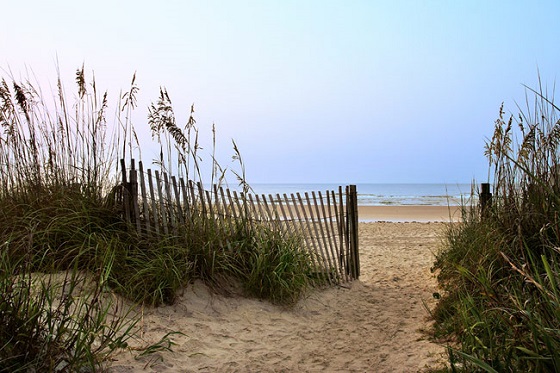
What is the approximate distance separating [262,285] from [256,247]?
17.2 inches

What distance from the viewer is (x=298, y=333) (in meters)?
4.71

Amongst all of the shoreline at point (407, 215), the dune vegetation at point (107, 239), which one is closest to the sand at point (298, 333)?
the dune vegetation at point (107, 239)

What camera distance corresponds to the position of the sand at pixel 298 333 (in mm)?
3918

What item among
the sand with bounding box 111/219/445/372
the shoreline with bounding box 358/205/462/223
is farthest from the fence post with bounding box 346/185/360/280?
the shoreline with bounding box 358/205/462/223

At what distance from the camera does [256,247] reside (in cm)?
545

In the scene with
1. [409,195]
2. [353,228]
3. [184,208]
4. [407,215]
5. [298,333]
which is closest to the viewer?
[298,333]

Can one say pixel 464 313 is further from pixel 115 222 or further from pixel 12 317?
pixel 115 222

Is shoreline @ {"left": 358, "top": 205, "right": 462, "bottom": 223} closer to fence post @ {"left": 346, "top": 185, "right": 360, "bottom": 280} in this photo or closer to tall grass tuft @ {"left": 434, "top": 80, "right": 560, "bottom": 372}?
fence post @ {"left": 346, "top": 185, "right": 360, "bottom": 280}

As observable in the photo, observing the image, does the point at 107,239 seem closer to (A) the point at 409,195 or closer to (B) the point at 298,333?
(B) the point at 298,333

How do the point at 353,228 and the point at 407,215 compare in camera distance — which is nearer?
the point at 353,228

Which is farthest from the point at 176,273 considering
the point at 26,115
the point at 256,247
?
the point at 26,115

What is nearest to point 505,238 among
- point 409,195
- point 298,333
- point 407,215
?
point 298,333

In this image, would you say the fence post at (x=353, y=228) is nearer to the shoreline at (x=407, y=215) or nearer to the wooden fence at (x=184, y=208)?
the wooden fence at (x=184, y=208)

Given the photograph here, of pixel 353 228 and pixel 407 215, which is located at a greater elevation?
pixel 353 228
